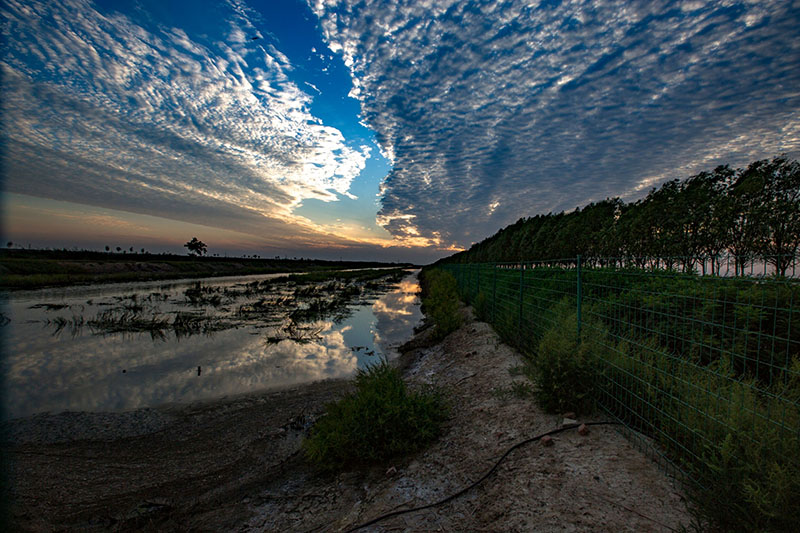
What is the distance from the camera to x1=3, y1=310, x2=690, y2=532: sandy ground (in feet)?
8.49

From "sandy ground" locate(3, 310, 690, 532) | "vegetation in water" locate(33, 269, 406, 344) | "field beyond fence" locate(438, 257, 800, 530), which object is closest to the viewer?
"field beyond fence" locate(438, 257, 800, 530)

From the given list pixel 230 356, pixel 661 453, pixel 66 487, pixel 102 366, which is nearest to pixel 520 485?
pixel 661 453

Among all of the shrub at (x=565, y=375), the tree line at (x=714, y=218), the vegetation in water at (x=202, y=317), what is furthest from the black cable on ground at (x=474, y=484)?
the vegetation in water at (x=202, y=317)

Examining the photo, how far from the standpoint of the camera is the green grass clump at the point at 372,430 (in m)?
3.83

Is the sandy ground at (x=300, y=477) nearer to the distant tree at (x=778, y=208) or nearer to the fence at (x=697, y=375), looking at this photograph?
the fence at (x=697, y=375)

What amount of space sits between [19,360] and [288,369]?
642 cm

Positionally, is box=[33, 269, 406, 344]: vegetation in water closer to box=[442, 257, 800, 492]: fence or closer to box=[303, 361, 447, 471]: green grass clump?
box=[303, 361, 447, 471]: green grass clump

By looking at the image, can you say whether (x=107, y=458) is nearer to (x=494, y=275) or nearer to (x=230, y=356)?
(x=230, y=356)

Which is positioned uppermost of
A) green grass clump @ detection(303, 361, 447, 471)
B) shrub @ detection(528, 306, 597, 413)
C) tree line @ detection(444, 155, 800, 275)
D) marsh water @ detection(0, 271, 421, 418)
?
tree line @ detection(444, 155, 800, 275)

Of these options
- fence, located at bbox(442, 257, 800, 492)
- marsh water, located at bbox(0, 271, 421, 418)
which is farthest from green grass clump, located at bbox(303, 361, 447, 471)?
marsh water, located at bbox(0, 271, 421, 418)

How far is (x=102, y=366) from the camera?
7734mm

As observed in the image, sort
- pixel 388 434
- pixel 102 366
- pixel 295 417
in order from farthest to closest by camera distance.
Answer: pixel 102 366, pixel 295 417, pixel 388 434

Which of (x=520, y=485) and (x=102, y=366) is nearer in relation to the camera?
(x=520, y=485)

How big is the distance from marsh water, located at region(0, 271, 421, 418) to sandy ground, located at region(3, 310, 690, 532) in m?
1.23
